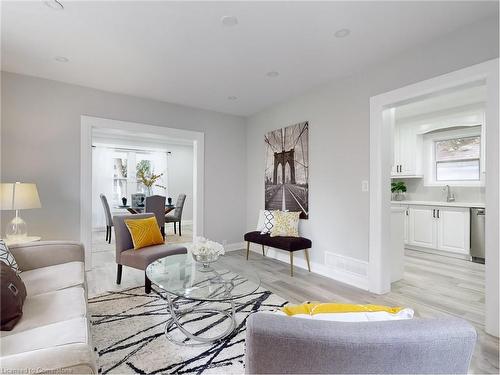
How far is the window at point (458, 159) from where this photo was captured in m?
4.85

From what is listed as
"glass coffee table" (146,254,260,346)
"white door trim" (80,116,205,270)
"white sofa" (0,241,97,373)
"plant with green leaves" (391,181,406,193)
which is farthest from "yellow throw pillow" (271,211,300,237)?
"plant with green leaves" (391,181,406,193)

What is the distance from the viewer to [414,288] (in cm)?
316

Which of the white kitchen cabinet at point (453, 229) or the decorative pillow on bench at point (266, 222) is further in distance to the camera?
the white kitchen cabinet at point (453, 229)

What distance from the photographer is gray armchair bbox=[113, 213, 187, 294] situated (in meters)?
2.88

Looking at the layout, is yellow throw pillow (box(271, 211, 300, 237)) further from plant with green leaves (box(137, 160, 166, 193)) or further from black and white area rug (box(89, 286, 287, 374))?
plant with green leaves (box(137, 160, 166, 193))

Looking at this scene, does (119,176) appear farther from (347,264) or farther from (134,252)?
(347,264)

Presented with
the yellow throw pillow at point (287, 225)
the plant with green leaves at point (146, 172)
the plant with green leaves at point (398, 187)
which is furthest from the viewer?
the plant with green leaves at point (146, 172)

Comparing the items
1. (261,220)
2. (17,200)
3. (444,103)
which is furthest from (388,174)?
(17,200)

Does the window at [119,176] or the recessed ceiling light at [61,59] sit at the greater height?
the recessed ceiling light at [61,59]

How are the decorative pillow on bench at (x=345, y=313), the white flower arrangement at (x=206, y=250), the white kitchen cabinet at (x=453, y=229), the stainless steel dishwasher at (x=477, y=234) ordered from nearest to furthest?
the decorative pillow on bench at (x=345, y=313), the white flower arrangement at (x=206, y=250), the stainless steel dishwasher at (x=477, y=234), the white kitchen cabinet at (x=453, y=229)

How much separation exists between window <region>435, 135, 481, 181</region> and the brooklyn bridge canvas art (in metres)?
3.23

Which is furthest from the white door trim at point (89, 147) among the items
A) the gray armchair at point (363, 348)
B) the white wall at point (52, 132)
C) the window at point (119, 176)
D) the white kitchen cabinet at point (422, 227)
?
the white kitchen cabinet at point (422, 227)

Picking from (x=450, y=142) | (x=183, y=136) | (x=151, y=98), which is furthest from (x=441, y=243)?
(x=151, y=98)

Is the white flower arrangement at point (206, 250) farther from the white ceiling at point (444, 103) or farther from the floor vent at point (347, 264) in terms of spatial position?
the white ceiling at point (444, 103)
